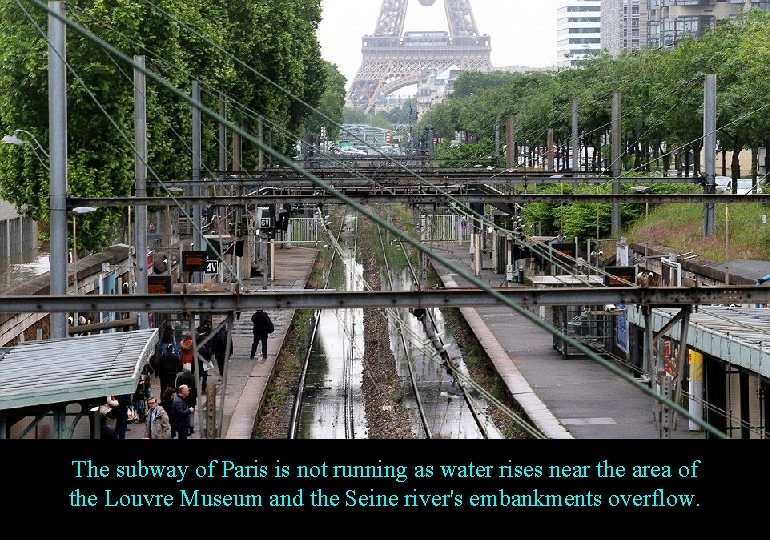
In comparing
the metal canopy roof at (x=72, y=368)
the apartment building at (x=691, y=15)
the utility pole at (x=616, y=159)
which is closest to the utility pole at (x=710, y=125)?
the utility pole at (x=616, y=159)

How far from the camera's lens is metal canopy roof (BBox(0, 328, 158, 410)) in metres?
14.5

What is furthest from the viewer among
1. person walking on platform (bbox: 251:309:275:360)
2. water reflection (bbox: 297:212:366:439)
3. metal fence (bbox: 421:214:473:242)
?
metal fence (bbox: 421:214:473:242)

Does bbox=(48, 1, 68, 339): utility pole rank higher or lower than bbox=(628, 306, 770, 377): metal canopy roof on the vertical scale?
higher

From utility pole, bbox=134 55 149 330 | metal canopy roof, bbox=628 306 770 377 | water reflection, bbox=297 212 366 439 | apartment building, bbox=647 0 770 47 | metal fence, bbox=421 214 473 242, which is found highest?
apartment building, bbox=647 0 770 47

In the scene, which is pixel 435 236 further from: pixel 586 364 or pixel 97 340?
pixel 97 340

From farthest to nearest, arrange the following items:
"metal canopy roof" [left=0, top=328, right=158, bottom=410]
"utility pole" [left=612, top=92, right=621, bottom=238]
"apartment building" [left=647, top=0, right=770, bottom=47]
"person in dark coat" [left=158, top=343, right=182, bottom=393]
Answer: "apartment building" [left=647, top=0, right=770, bottom=47], "utility pole" [left=612, top=92, right=621, bottom=238], "person in dark coat" [left=158, top=343, right=182, bottom=393], "metal canopy roof" [left=0, top=328, right=158, bottom=410]

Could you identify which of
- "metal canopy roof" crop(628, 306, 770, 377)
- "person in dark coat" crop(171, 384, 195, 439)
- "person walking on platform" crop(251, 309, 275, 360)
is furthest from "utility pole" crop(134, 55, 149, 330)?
"metal canopy roof" crop(628, 306, 770, 377)

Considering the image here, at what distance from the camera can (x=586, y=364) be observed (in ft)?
107

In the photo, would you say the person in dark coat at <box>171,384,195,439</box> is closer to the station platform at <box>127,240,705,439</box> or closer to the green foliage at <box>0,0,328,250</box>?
the station platform at <box>127,240,705,439</box>

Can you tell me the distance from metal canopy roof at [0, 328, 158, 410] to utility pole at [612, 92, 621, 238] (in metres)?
19.9

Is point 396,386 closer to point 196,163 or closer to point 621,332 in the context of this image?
point 621,332

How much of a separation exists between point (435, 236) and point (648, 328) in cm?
6511

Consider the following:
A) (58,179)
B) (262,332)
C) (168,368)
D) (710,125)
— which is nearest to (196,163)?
(262,332)
